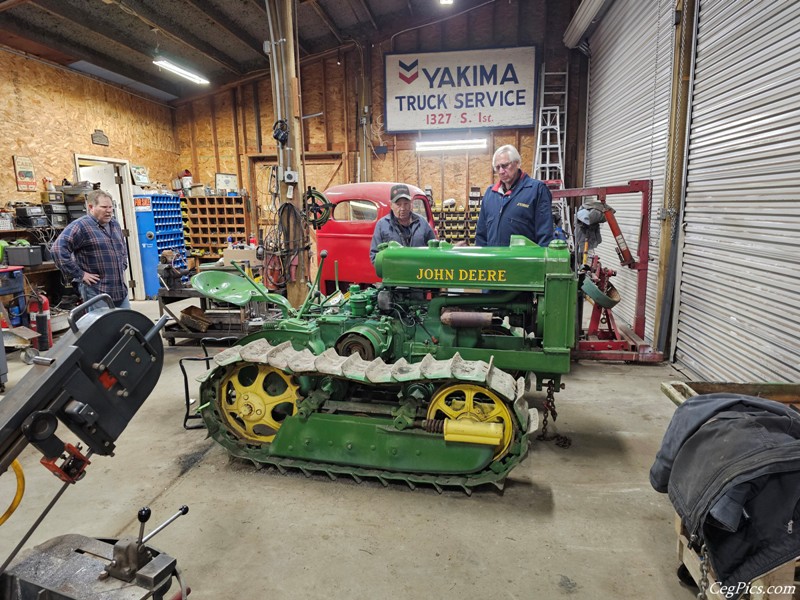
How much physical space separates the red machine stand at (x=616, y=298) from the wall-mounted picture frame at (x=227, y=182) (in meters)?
8.68

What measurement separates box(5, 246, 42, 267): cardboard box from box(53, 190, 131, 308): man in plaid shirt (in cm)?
241

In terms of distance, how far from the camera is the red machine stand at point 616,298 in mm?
5043

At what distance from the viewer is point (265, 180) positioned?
11.8 metres

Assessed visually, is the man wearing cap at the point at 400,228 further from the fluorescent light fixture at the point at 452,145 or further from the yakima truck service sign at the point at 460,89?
the yakima truck service sign at the point at 460,89

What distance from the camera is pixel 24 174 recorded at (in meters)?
7.63

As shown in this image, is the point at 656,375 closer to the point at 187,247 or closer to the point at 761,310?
the point at 761,310

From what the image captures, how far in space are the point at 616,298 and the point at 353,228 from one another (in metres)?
3.64

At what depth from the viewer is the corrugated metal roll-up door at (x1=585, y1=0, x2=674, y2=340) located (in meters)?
5.60

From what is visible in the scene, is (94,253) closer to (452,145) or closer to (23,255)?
(23,255)

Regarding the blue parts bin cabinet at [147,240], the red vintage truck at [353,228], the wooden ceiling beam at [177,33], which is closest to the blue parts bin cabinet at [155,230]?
the blue parts bin cabinet at [147,240]

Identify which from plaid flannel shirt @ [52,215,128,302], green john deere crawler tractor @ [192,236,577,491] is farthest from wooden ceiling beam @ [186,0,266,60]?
green john deere crawler tractor @ [192,236,577,491]

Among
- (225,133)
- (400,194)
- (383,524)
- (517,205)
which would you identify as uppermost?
(225,133)

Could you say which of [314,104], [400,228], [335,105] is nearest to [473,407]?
[400,228]

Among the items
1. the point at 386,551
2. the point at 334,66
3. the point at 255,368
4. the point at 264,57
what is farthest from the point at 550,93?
the point at 386,551
